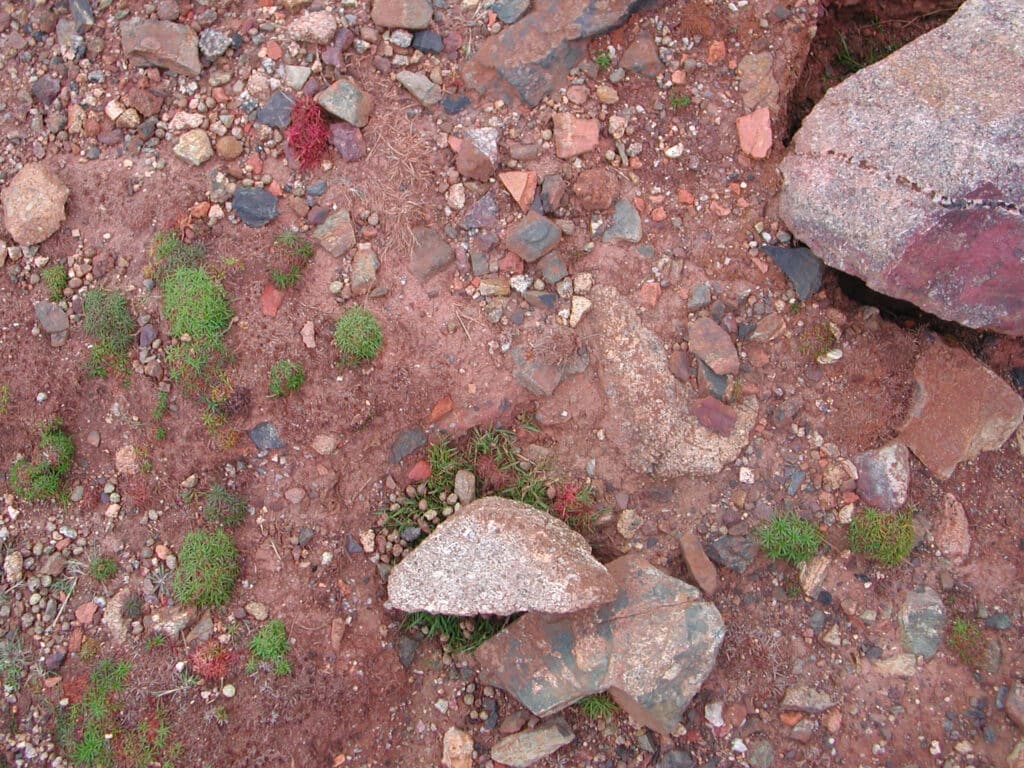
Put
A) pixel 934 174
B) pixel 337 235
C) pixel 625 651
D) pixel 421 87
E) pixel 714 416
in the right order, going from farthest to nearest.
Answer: pixel 421 87 < pixel 337 235 < pixel 714 416 < pixel 625 651 < pixel 934 174

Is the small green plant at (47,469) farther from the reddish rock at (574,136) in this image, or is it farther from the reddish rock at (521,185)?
the reddish rock at (574,136)

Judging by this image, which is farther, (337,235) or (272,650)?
(337,235)

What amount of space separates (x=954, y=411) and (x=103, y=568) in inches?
198

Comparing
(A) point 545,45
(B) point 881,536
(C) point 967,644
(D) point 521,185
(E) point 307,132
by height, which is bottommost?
(C) point 967,644

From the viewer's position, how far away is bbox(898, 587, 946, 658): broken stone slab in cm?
448

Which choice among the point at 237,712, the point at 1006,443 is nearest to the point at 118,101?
the point at 237,712

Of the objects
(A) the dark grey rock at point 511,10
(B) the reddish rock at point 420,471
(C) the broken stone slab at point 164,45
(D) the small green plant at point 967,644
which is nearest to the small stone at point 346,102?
(C) the broken stone slab at point 164,45

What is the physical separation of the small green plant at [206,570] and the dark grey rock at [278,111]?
8.02ft

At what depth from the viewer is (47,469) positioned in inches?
182

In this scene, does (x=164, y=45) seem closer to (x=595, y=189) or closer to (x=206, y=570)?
(x=595, y=189)

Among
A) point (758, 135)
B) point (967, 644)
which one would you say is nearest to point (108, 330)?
point (758, 135)

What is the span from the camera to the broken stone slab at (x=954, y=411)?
4617mm

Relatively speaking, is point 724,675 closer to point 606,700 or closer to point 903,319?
point 606,700

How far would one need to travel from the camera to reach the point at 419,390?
4586 millimetres
